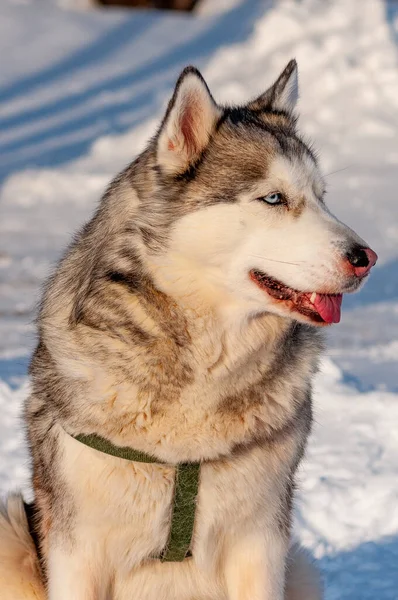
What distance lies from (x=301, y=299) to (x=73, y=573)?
1115 mm

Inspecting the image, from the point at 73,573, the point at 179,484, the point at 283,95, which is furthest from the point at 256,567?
the point at 283,95

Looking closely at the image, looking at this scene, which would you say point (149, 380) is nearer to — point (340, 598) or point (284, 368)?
point (284, 368)

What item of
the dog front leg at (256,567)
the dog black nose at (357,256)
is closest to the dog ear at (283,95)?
the dog black nose at (357,256)

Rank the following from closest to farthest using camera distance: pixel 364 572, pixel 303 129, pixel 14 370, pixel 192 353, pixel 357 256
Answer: pixel 357 256
pixel 192 353
pixel 364 572
pixel 14 370
pixel 303 129

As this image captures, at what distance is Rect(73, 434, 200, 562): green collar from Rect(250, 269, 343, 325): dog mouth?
0.58 m

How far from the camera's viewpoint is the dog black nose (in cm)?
299

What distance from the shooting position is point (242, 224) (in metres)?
3.04

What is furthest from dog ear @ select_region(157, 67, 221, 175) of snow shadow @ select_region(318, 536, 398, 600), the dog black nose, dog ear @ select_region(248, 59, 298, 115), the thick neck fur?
snow shadow @ select_region(318, 536, 398, 600)

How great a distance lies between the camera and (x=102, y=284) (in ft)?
10.5

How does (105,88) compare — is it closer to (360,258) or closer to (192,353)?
(192,353)

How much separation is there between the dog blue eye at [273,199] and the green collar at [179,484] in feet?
2.75

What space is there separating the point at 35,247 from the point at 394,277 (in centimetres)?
357

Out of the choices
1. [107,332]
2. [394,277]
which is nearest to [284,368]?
[107,332]

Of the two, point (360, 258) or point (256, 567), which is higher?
point (360, 258)
